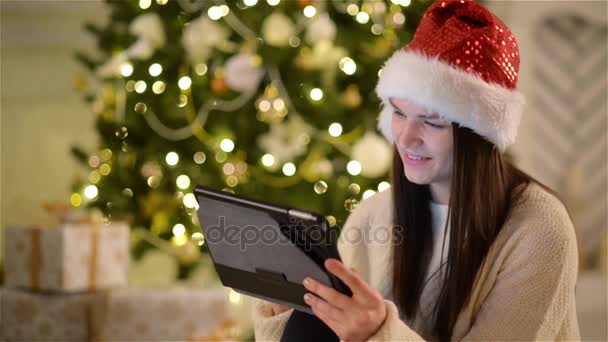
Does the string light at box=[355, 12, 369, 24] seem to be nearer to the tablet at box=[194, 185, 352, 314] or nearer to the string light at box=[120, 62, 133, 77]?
the string light at box=[120, 62, 133, 77]

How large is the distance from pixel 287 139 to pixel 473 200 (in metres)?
2.11

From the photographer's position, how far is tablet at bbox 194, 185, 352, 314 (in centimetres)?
156

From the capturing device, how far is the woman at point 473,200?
67.8 inches

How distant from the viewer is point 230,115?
3910 millimetres

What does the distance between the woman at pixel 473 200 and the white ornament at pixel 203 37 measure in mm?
2020

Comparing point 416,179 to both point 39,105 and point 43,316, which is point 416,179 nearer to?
point 43,316

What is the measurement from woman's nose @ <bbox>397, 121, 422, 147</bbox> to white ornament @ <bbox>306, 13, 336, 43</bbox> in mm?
2015

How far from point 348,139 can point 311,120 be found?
0.53 feet

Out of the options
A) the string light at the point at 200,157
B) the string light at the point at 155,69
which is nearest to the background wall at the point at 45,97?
the string light at the point at 155,69

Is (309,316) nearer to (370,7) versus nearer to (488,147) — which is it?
(488,147)

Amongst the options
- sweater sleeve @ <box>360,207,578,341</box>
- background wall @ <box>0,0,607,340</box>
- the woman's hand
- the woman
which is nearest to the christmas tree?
background wall @ <box>0,0,607,340</box>

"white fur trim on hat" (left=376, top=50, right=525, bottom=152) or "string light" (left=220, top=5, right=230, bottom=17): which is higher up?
"white fur trim on hat" (left=376, top=50, right=525, bottom=152)

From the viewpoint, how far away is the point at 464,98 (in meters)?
1.77

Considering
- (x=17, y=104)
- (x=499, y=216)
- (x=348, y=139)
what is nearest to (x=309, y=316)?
(x=499, y=216)
